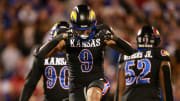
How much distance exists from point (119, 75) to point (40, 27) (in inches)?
192

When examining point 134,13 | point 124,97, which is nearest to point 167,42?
point 134,13

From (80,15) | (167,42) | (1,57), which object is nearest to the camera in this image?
(80,15)

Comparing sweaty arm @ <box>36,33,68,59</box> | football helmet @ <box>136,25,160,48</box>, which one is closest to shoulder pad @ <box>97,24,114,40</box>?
sweaty arm @ <box>36,33,68,59</box>

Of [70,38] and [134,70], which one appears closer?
[70,38]

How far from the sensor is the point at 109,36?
5855 millimetres

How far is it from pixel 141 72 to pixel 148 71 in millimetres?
116

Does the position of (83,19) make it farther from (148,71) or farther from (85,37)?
(148,71)

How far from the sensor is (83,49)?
5824mm

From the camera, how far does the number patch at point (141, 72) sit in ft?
22.4

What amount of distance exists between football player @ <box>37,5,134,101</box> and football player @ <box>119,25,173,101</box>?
1.07 metres

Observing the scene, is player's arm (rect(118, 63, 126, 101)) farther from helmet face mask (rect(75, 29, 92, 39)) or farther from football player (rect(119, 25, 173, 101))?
helmet face mask (rect(75, 29, 92, 39))

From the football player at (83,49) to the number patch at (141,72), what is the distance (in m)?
1.06

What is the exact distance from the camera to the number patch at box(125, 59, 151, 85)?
684 cm

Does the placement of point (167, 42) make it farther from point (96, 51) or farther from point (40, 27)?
point (96, 51)
